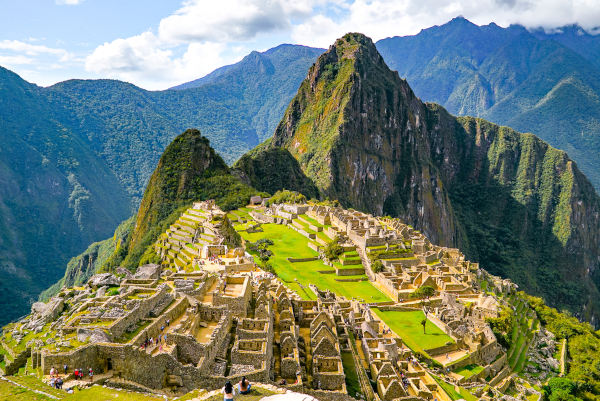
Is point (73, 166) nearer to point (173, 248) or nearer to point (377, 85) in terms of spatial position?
point (377, 85)

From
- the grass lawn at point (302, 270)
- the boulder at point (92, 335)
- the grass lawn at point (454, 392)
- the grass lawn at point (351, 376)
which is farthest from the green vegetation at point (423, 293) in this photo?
the boulder at point (92, 335)

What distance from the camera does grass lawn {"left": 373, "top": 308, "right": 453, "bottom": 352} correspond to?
3409 cm

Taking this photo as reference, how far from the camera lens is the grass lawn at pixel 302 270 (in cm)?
4412

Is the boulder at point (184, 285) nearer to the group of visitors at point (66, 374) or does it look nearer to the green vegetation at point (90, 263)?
the group of visitors at point (66, 374)

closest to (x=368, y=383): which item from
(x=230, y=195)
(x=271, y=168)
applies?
(x=230, y=195)

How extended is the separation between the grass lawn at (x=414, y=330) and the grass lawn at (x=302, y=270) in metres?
3.53

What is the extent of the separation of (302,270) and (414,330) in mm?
16431

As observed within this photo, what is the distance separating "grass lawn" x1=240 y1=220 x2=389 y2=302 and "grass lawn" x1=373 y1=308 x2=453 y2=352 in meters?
3.53

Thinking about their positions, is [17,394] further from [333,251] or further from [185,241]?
[333,251]

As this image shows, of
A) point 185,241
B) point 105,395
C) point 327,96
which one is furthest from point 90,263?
point 327,96

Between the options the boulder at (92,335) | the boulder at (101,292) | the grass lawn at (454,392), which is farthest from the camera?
the grass lawn at (454,392)

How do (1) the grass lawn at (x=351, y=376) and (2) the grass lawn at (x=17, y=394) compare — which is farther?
(1) the grass lawn at (x=351, y=376)

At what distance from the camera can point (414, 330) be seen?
1444 inches

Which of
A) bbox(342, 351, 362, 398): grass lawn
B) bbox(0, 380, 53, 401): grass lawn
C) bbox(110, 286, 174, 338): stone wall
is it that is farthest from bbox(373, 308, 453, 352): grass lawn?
bbox(0, 380, 53, 401): grass lawn
